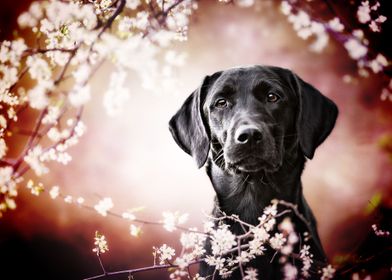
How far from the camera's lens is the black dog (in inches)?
116

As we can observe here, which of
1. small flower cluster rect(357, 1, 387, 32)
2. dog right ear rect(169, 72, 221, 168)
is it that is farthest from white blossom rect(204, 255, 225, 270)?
small flower cluster rect(357, 1, 387, 32)

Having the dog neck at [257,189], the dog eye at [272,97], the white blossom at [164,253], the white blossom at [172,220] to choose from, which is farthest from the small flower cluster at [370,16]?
the white blossom at [164,253]

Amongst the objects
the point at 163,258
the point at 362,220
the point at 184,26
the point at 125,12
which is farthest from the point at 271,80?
the point at 362,220

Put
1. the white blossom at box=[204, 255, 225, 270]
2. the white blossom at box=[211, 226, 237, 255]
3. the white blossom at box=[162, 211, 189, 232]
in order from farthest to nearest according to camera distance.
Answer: the white blossom at box=[204, 255, 225, 270]
the white blossom at box=[211, 226, 237, 255]
the white blossom at box=[162, 211, 189, 232]

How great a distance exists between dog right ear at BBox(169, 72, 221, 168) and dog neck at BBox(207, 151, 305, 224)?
25cm

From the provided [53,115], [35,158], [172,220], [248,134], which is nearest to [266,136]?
[248,134]

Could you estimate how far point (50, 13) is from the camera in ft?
8.09

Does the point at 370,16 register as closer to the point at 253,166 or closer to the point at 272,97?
the point at 272,97

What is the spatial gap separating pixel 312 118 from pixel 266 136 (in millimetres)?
667

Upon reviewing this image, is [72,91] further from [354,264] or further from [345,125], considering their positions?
[345,125]

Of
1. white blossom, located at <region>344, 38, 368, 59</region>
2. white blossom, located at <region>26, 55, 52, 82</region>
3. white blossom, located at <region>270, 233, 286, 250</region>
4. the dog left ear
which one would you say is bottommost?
white blossom, located at <region>270, 233, 286, 250</region>

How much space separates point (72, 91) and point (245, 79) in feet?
5.81

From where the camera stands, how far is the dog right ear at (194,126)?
3363 mm

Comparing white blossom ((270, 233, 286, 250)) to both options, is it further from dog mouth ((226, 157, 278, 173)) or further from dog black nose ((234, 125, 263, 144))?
dog black nose ((234, 125, 263, 144))
